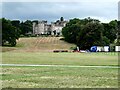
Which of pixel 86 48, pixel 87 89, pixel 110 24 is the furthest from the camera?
pixel 110 24

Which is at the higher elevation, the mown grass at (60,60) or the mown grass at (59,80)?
the mown grass at (59,80)

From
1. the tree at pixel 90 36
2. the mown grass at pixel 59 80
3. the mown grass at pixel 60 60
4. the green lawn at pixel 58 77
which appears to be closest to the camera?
the mown grass at pixel 59 80

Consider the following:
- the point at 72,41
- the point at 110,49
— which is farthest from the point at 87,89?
the point at 72,41

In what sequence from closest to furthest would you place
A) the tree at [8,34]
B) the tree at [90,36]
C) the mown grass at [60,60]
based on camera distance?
the mown grass at [60,60]
the tree at [90,36]
the tree at [8,34]

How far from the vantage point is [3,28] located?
13062cm

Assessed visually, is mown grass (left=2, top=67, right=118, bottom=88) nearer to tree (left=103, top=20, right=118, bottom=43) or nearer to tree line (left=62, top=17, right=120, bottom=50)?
tree line (left=62, top=17, right=120, bottom=50)

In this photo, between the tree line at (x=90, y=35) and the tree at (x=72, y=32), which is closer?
the tree line at (x=90, y=35)

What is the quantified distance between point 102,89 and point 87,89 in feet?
1.97

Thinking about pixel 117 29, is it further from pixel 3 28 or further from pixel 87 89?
pixel 87 89

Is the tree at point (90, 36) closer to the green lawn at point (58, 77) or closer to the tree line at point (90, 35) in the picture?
the tree line at point (90, 35)

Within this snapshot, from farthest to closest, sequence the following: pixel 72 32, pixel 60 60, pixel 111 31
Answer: pixel 111 31
pixel 72 32
pixel 60 60

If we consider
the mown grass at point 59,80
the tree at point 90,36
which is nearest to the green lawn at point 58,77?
the mown grass at point 59,80

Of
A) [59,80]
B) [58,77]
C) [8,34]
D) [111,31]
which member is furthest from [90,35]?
[59,80]

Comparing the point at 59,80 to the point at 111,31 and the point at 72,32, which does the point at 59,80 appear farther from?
the point at 111,31
